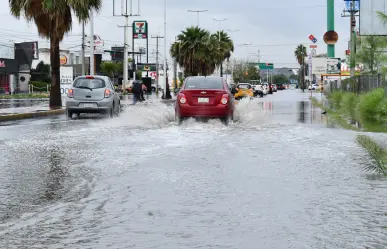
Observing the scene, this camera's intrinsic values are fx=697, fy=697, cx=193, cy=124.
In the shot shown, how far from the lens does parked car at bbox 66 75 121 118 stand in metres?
25.3

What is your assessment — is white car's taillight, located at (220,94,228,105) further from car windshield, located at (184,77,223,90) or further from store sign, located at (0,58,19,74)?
store sign, located at (0,58,19,74)

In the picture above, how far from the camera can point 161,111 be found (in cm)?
2306

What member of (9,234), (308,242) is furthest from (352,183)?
(9,234)

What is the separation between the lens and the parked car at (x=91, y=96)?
25.3 m

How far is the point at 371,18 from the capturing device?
1345 inches

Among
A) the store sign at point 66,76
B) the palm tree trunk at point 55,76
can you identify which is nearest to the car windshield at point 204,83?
the palm tree trunk at point 55,76

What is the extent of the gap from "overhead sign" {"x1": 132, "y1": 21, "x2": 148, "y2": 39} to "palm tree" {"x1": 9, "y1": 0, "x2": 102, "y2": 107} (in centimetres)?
6262

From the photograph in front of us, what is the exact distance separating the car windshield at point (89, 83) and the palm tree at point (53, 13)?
31.2 ft

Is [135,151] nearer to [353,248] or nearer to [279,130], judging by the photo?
[279,130]

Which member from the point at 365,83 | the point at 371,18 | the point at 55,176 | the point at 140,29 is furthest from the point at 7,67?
the point at 55,176

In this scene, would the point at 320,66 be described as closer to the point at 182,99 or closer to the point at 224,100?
the point at 224,100

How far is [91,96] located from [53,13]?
35.0ft

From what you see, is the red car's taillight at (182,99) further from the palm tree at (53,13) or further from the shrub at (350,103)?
the palm tree at (53,13)

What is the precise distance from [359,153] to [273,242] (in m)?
7.34
